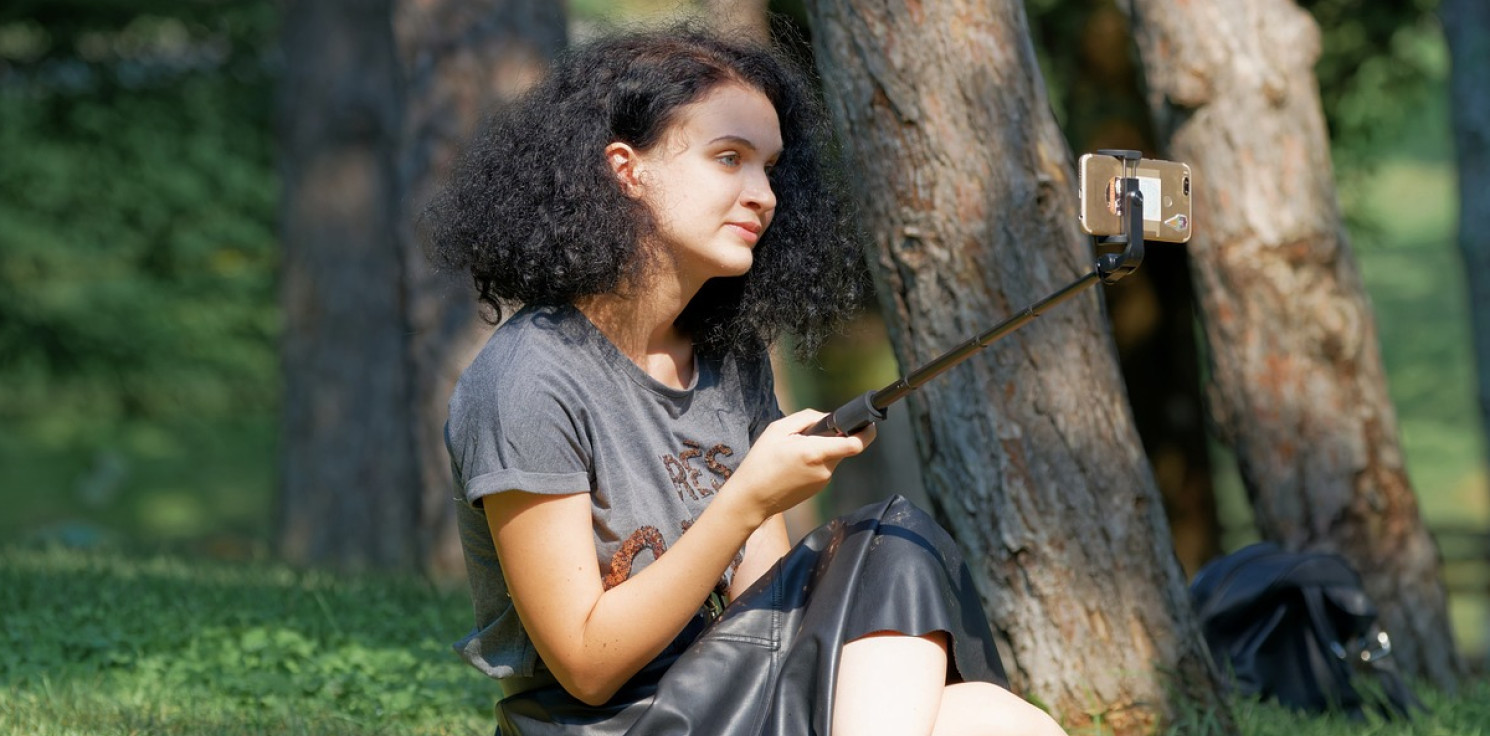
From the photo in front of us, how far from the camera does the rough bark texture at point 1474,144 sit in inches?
198

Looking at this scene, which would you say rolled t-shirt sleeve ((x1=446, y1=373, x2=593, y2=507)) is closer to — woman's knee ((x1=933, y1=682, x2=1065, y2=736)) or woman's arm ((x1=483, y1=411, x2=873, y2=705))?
woman's arm ((x1=483, y1=411, x2=873, y2=705))

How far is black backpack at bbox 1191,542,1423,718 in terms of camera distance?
11.8 feet

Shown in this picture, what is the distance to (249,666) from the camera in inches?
Result: 145

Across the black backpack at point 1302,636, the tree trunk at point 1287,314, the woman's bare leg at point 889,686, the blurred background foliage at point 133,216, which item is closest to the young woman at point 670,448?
the woman's bare leg at point 889,686

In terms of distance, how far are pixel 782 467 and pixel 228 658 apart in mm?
1980

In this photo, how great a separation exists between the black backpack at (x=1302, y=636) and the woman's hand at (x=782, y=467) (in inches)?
64.7

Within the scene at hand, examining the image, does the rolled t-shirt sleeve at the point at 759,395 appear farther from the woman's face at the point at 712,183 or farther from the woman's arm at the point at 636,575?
the woman's arm at the point at 636,575

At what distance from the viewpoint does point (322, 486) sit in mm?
8492

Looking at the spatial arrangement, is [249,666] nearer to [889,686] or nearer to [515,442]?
[515,442]

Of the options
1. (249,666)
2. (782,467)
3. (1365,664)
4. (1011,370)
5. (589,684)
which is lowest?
(1365,664)

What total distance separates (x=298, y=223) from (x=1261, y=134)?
5.39 metres

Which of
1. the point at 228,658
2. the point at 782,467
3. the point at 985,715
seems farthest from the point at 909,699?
the point at 228,658

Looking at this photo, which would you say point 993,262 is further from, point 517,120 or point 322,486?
point 322,486

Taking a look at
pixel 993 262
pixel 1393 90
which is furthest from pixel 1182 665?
pixel 1393 90
